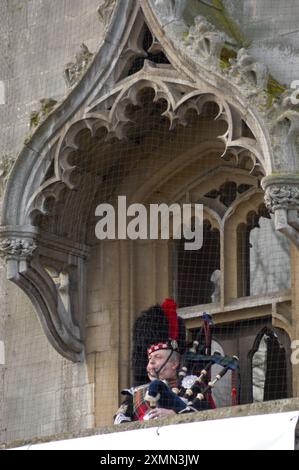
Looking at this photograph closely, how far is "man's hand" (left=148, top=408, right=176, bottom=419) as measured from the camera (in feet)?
57.7

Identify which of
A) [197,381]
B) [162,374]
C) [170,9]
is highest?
[170,9]

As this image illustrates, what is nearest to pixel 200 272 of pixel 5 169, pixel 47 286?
A: pixel 47 286

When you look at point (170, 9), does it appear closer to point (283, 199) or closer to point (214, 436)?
point (283, 199)

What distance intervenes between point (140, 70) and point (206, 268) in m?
2.12

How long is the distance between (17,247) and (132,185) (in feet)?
4.69

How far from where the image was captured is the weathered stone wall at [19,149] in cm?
1977

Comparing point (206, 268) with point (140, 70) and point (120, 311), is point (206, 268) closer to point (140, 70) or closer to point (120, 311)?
point (120, 311)

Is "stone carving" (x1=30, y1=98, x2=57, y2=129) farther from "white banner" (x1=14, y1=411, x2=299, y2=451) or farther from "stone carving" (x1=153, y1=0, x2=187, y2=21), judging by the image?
"white banner" (x1=14, y1=411, x2=299, y2=451)

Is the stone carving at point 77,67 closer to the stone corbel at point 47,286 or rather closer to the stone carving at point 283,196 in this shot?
the stone corbel at point 47,286

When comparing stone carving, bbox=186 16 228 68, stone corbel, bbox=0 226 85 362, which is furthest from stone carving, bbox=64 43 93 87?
stone corbel, bbox=0 226 85 362

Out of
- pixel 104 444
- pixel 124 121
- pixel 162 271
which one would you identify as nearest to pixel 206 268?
pixel 162 271

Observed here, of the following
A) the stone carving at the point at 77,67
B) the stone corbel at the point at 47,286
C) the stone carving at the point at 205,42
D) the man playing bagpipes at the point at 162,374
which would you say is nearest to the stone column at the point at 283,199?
the stone carving at the point at 205,42

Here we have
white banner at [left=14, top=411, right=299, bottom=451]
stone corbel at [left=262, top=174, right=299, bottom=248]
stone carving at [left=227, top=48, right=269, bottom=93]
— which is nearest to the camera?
white banner at [left=14, top=411, right=299, bottom=451]

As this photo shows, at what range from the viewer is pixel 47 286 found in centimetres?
1948
